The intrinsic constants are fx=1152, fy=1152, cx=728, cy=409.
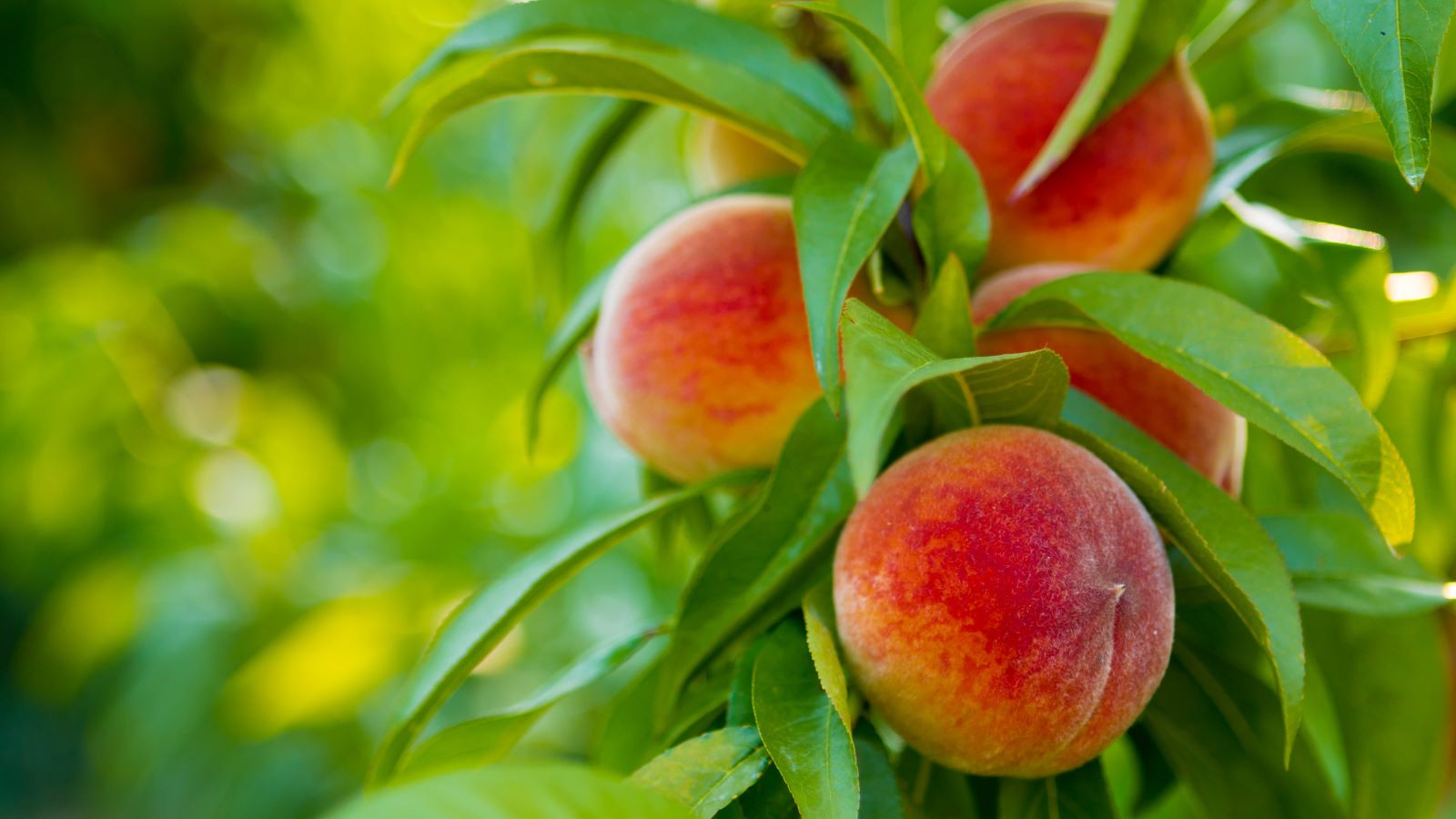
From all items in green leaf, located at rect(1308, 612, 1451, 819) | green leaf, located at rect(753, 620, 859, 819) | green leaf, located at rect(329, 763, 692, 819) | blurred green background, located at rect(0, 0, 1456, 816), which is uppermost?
green leaf, located at rect(329, 763, 692, 819)

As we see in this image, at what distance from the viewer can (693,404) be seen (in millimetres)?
390

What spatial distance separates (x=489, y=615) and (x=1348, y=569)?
0.94 ft

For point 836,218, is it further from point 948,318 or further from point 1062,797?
point 1062,797

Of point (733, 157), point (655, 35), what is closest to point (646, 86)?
point (655, 35)

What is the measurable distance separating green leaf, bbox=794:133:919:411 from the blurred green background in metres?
0.47

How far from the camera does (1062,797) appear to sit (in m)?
0.36

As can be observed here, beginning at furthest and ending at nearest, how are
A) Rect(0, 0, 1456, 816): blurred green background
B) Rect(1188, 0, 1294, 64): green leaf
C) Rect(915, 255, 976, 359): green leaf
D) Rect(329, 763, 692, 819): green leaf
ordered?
1. Rect(0, 0, 1456, 816): blurred green background
2. Rect(1188, 0, 1294, 64): green leaf
3. Rect(915, 255, 976, 359): green leaf
4. Rect(329, 763, 692, 819): green leaf

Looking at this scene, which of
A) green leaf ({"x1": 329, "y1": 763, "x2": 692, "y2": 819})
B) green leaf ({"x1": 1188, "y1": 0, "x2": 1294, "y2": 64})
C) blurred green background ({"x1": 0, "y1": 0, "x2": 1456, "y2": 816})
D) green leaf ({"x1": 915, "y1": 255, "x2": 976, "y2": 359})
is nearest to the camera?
green leaf ({"x1": 329, "y1": 763, "x2": 692, "y2": 819})

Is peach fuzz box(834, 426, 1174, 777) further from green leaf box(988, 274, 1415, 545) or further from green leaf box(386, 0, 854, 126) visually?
green leaf box(386, 0, 854, 126)

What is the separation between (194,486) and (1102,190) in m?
1.32

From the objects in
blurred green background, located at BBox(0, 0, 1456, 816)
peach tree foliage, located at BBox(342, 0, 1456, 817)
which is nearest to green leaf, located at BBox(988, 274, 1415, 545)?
peach tree foliage, located at BBox(342, 0, 1456, 817)

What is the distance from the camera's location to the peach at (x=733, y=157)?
53 centimetres

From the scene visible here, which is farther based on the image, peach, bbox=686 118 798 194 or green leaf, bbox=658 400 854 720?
peach, bbox=686 118 798 194

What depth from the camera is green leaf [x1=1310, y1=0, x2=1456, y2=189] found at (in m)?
0.27
